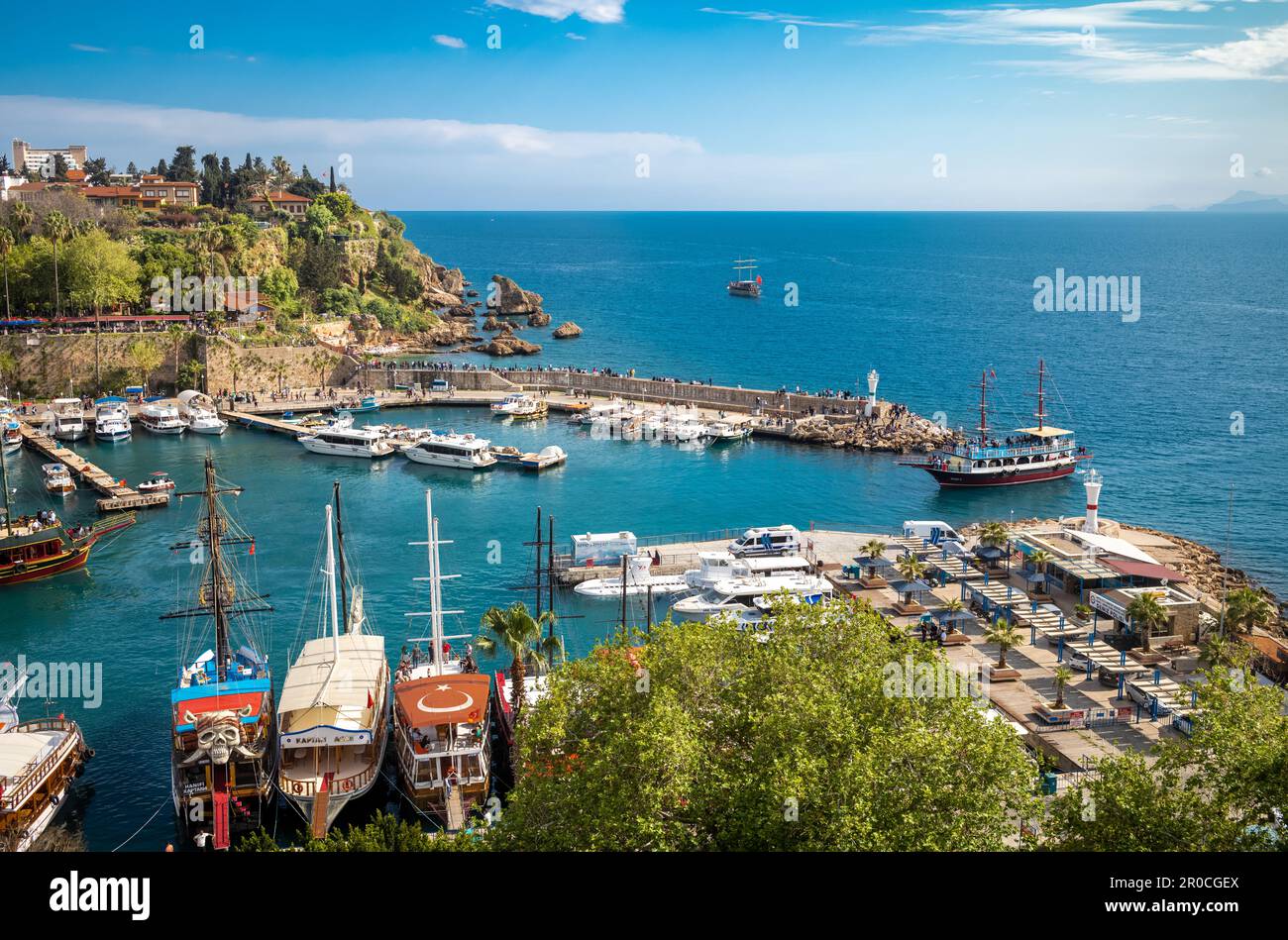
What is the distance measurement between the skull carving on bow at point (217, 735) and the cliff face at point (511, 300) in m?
101

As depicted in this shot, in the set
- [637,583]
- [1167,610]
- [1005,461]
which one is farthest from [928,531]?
[1005,461]

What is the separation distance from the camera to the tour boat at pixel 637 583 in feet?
138

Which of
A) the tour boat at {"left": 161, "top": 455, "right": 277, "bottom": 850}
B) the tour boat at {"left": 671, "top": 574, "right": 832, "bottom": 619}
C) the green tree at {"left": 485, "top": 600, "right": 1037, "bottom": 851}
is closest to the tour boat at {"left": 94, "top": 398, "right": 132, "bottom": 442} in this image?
the tour boat at {"left": 161, "top": 455, "right": 277, "bottom": 850}

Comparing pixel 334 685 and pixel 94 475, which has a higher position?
pixel 94 475

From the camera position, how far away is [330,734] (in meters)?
27.3

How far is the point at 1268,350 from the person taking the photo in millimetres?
107188

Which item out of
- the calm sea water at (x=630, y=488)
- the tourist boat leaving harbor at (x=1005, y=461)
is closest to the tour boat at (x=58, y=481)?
the calm sea water at (x=630, y=488)

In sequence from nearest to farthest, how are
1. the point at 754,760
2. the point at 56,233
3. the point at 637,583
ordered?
the point at 754,760 < the point at 637,583 < the point at 56,233

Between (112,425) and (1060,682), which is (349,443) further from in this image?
(1060,682)

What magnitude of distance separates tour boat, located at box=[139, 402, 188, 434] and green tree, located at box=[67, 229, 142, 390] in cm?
1152

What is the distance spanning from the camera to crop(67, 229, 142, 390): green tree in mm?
79125

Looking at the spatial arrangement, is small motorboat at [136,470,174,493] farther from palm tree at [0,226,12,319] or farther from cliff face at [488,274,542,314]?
cliff face at [488,274,542,314]

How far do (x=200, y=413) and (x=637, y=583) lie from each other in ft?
132
